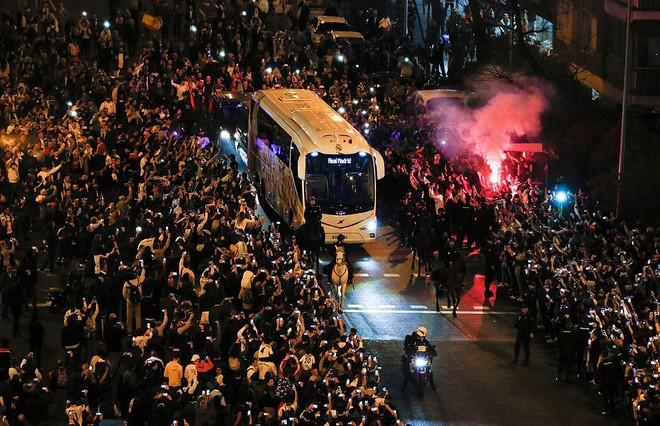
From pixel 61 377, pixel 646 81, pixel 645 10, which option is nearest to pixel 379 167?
pixel 646 81

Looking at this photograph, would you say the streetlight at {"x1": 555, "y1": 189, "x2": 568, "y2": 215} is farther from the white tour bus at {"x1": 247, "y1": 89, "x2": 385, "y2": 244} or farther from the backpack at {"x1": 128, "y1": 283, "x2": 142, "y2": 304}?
the backpack at {"x1": 128, "y1": 283, "x2": 142, "y2": 304}

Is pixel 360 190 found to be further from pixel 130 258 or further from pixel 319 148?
pixel 130 258

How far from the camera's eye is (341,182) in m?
31.1

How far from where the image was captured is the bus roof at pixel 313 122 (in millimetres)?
30766

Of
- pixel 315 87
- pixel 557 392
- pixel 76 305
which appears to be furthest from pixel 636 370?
pixel 315 87

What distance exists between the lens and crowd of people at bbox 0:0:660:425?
20031 millimetres

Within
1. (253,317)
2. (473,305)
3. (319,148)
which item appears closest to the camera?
(253,317)

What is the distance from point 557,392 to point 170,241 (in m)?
7.84

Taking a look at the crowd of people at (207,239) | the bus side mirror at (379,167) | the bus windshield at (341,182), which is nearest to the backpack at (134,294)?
the crowd of people at (207,239)

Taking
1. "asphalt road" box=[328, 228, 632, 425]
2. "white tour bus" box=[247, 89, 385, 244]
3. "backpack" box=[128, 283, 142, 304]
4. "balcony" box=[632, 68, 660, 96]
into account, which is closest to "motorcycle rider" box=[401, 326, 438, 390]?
"asphalt road" box=[328, 228, 632, 425]

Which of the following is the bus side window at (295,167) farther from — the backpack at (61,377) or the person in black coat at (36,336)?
the backpack at (61,377)

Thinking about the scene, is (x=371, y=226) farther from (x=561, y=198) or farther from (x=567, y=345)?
(x=567, y=345)

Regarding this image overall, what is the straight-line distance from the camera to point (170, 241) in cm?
2616

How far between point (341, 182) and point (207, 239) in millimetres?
5533
